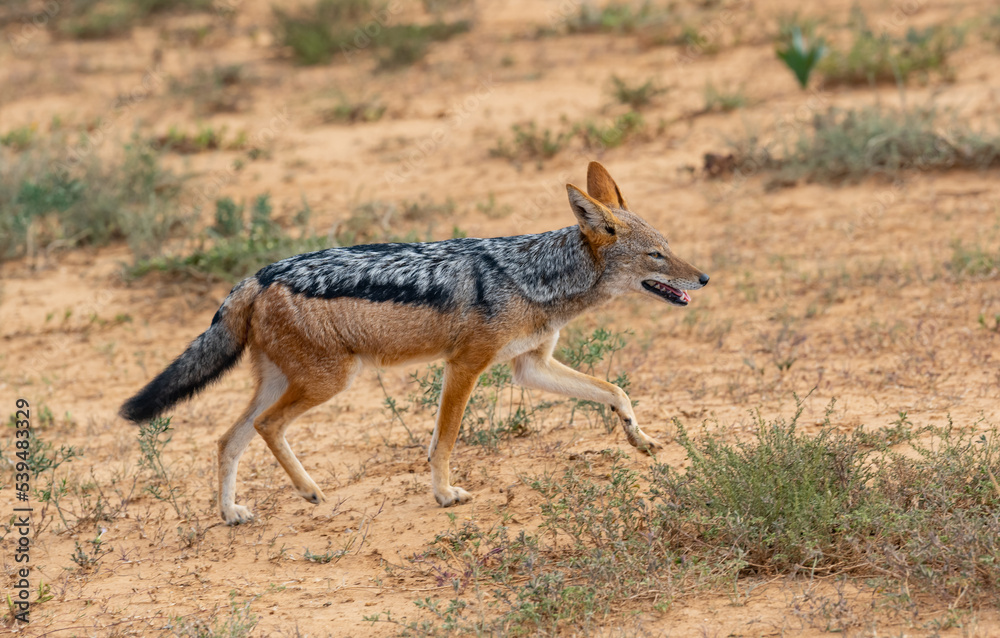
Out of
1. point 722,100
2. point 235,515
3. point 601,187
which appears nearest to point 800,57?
point 722,100

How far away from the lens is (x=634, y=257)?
17.7ft

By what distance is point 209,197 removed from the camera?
11.1 m

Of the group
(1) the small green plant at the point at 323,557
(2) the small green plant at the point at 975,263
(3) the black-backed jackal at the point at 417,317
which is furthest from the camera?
(2) the small green plant at the point at 975,263

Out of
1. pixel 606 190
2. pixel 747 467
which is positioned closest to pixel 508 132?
pixel 606 190

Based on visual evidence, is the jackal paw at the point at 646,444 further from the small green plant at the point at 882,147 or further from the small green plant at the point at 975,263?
the small green plant at the point at 882,147

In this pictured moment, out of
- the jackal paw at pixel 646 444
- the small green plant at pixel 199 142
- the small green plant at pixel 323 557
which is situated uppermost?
the small green plant at pixel 199 142

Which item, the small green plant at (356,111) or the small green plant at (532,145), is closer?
the small green plant at (532,145)

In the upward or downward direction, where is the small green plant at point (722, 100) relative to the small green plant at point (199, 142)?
upward

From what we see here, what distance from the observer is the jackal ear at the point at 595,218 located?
5.27 metres

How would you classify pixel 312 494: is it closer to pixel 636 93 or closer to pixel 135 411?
pixel 135 411

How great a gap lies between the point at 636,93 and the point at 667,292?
7516 millimetres

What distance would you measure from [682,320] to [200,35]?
11879mm

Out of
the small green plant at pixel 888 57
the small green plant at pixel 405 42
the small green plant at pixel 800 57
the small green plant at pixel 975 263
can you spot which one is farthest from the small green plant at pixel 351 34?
the small green plant at pixel 975 263

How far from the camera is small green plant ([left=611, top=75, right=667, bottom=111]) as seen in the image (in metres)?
12.4
